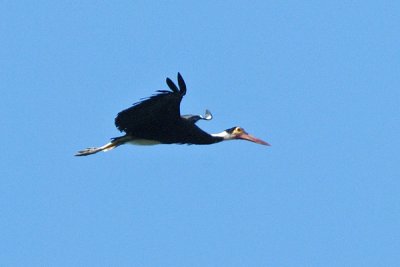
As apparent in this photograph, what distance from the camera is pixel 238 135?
30.9 meters

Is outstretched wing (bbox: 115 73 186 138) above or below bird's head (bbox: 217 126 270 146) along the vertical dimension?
below

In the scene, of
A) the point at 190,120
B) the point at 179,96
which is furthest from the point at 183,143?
the point at 179,96

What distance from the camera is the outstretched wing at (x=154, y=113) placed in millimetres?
27094

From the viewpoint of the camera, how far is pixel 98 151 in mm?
30125

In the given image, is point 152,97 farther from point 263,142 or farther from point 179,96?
point 263,142

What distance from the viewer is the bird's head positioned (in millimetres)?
30672

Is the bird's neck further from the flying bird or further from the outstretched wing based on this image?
the outstretched wing

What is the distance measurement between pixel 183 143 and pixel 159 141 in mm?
564

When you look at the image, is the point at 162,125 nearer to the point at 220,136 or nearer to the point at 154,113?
the point at 154,113

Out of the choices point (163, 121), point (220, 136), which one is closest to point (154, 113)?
point (163, 121)

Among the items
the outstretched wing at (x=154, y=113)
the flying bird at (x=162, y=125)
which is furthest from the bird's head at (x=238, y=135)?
the outstretched wing at (x=154, y=113)

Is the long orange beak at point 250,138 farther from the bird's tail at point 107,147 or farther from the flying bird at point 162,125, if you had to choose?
the bird's tail at point 107,147

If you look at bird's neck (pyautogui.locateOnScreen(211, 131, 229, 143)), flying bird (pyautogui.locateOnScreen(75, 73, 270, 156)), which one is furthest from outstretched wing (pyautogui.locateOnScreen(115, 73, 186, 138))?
bird's neck (pyautogui.locateOnScreen(211, 131, 229, 143))

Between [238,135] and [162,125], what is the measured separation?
2673 millimetres
